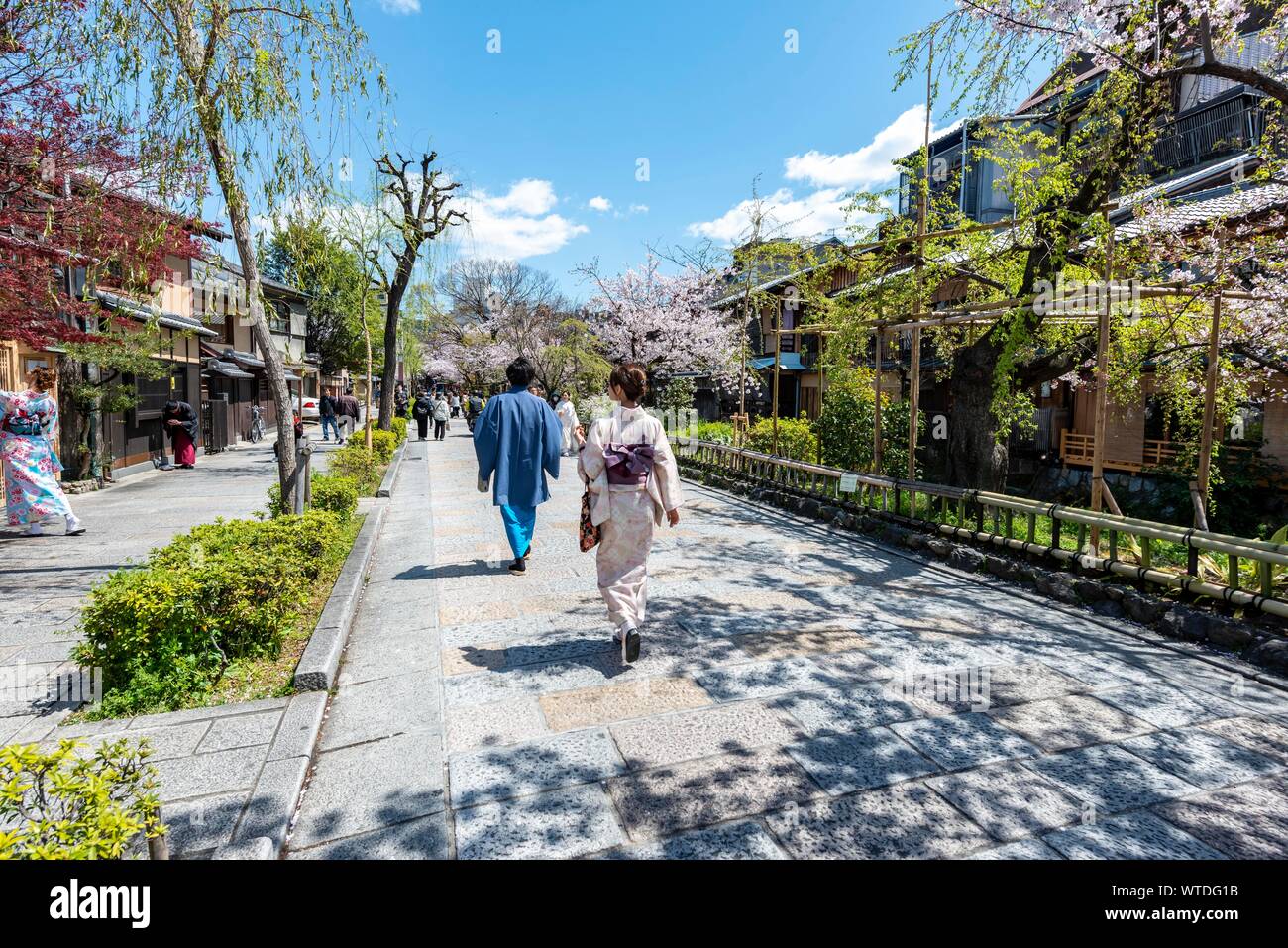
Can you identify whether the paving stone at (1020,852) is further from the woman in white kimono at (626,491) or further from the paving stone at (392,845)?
the woman in white kimono at (626,491)

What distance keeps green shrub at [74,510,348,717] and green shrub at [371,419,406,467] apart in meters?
9.83

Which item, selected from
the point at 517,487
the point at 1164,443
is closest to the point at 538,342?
the point at 1164,443

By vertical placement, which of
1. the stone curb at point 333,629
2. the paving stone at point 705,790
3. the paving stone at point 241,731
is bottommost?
the paving stone at point 705,790

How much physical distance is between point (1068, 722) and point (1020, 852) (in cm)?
128

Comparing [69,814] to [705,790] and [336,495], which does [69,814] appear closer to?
[705,790]

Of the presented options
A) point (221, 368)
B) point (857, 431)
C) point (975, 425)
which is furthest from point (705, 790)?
point (221, 368)

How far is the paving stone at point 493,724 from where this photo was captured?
3375 mm

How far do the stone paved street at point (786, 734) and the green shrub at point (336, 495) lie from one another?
250 cm

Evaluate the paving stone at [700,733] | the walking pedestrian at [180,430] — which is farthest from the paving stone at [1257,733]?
the walking pedestrian at [180,430]

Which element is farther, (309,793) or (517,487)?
(517,487)

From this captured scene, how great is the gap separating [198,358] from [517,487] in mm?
18233
